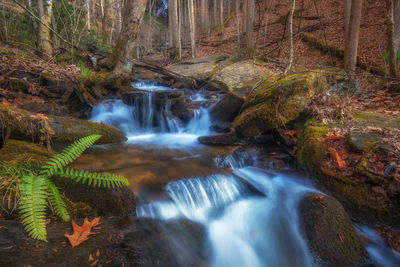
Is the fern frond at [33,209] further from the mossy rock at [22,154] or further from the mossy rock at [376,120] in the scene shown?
the mossy rock at [376,120]

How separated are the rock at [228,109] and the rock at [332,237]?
4.40 meters

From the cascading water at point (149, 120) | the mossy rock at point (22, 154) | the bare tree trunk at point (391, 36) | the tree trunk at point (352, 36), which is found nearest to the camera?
the mossy rock at point (22, 154)

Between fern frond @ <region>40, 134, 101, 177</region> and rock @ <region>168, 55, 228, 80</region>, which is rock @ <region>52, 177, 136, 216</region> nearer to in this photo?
fern frond @ <region>40, 134, 101, 177</region>

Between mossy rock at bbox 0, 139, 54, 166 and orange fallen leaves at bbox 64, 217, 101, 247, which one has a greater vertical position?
mossy rock at bbox 0, 139, 54, 166

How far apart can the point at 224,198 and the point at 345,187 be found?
198cm

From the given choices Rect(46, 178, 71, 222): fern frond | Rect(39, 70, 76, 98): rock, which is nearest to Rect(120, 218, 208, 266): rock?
Rect(46, 178, 71, 222): fern frond

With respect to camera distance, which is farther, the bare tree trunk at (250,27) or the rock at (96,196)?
the bare tree trunk at (250,27)

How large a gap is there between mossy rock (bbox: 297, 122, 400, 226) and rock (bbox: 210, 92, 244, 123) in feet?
9.40

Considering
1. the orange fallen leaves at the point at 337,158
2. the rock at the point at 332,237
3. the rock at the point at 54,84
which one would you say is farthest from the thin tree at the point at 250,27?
the rock at the point at 332,237

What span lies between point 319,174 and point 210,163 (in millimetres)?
2140

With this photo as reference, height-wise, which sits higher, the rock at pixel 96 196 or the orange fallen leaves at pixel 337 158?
the orange fallen leaves at pixel 337 158

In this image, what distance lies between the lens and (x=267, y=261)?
3.08 metres

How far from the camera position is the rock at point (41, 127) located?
3889 mm

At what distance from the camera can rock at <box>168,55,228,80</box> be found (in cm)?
1223
